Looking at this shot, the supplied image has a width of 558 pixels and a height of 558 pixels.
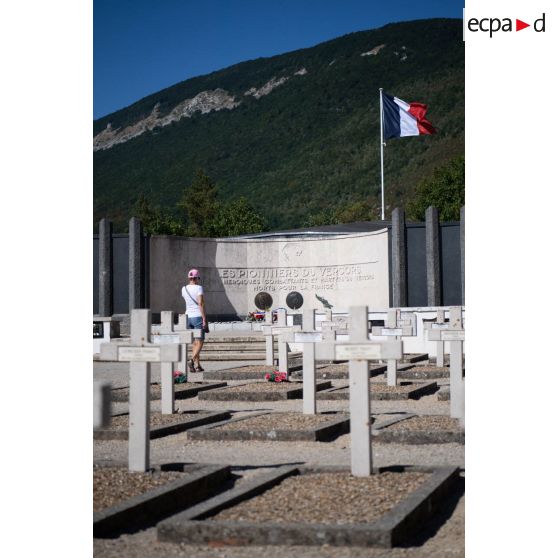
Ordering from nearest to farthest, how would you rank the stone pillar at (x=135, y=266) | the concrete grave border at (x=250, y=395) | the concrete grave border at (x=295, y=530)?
the concrete grave border at (x=295, y=530)
the concrete grave border at (x=250, y=395)
the stone pillar at (x=135, y=266)

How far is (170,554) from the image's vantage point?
3674mm

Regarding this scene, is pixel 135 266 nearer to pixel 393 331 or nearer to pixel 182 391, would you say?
pixel 182 391

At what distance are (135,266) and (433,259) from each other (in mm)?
8172

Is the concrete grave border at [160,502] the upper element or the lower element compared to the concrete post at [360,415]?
lower

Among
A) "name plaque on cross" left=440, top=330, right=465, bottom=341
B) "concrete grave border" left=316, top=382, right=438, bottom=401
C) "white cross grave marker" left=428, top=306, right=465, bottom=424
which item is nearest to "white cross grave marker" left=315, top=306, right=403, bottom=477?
"white cross grave marker" left=428, top=306, right=465, bottom=424

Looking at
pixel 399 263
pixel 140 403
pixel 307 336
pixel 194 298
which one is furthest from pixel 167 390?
pixel 399 263

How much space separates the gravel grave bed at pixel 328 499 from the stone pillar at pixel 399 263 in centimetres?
1845

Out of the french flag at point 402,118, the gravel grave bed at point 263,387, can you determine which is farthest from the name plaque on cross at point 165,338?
the french flag at point 402,118

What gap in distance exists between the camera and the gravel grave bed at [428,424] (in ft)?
23.5

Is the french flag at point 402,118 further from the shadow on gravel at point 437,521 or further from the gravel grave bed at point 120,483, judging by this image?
the gravel grave bed at point 120,483

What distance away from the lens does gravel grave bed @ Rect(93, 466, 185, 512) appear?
4402mm

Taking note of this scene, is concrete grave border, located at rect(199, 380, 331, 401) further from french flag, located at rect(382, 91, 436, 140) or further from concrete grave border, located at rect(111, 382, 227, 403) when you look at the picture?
french flag, located at rect(382, 91, 436, 140)
